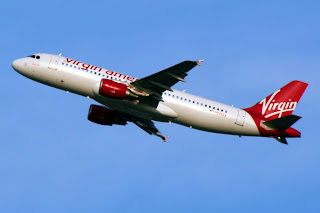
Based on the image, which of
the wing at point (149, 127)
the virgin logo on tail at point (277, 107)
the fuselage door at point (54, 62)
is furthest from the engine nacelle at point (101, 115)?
the virgin logo on tail at point (277, 107)

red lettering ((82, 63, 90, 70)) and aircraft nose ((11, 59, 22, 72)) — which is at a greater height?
red lettering ((82, 63, 90, 70))

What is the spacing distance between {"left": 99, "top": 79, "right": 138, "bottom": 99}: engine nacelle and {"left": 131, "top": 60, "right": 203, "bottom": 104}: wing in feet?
4.63

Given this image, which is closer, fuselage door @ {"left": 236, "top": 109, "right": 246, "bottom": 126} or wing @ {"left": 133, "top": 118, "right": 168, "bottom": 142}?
fuselage door @ {"left": 236, "top": 109, "right": 246, "bottom": 126}

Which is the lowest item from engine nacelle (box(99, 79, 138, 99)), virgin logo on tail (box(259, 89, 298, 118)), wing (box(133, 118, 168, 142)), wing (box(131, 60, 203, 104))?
wing (box(133, 118, 168, 142))

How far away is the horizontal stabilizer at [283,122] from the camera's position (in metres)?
58.0

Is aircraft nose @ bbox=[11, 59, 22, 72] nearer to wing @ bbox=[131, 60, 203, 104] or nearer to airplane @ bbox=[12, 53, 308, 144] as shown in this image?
airplane @ bbox=[12, 53, 308, 144]

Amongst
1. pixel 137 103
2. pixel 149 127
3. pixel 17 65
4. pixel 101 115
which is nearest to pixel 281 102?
pixel 149 127

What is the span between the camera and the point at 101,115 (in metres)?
63.6

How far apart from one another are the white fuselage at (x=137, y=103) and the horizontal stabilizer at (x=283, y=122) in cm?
172

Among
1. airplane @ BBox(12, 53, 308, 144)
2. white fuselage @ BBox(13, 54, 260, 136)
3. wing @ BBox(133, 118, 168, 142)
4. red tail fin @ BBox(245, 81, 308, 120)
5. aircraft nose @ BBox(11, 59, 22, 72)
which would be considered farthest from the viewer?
wing @ BBox(133, 118, 168, 142)

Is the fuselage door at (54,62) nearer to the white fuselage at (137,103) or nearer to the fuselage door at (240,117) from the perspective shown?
the white fuselage at (137,103)

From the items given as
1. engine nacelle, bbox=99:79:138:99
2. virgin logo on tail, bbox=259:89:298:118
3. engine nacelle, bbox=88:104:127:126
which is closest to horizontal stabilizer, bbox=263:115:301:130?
virgin logo on tail, bbox=259:89:298:118

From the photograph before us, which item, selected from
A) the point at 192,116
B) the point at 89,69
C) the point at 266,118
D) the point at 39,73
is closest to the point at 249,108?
the point at 266,118

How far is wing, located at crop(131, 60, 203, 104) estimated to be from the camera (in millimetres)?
53500
